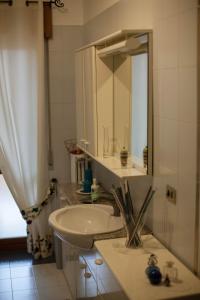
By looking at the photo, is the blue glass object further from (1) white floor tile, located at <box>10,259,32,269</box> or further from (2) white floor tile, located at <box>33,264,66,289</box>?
(1) white floor tile, located at <box>10,259,32,269</box>

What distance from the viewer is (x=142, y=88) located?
8.18ft

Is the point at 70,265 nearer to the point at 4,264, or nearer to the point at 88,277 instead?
the point at 88,277

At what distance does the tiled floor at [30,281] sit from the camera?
3439 mm

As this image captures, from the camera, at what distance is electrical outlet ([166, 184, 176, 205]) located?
2.16 metres

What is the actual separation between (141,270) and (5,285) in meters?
1.93

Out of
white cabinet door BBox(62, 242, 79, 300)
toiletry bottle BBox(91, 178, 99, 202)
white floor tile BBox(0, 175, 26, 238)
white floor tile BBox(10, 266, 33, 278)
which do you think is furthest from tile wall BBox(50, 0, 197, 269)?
white floor tile BBox(0, 175, 26, 238)

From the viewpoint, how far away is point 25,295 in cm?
344

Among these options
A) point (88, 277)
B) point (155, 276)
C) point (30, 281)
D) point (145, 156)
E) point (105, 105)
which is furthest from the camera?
point (30, 281)

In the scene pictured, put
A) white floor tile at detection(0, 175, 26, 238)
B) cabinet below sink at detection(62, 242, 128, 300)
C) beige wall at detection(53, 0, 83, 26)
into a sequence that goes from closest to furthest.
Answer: cabinet below sink at detection(62, 242, 128, 300) < beige wall at detection(53, 0, 83, 26) < white floor tile at detection(0, 175, 26, 238)

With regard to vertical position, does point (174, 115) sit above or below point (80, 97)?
below

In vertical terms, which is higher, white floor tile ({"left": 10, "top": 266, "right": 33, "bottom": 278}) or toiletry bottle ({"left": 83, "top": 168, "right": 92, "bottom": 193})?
toiletry bottle ({"left": 83, "top": 168, "right": 92, "bottom": 193})

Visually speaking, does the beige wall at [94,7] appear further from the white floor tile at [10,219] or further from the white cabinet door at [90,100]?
the white floor tile at [10,219]

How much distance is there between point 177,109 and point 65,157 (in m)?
2.14

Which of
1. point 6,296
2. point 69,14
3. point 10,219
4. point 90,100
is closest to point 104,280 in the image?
point 90,100
